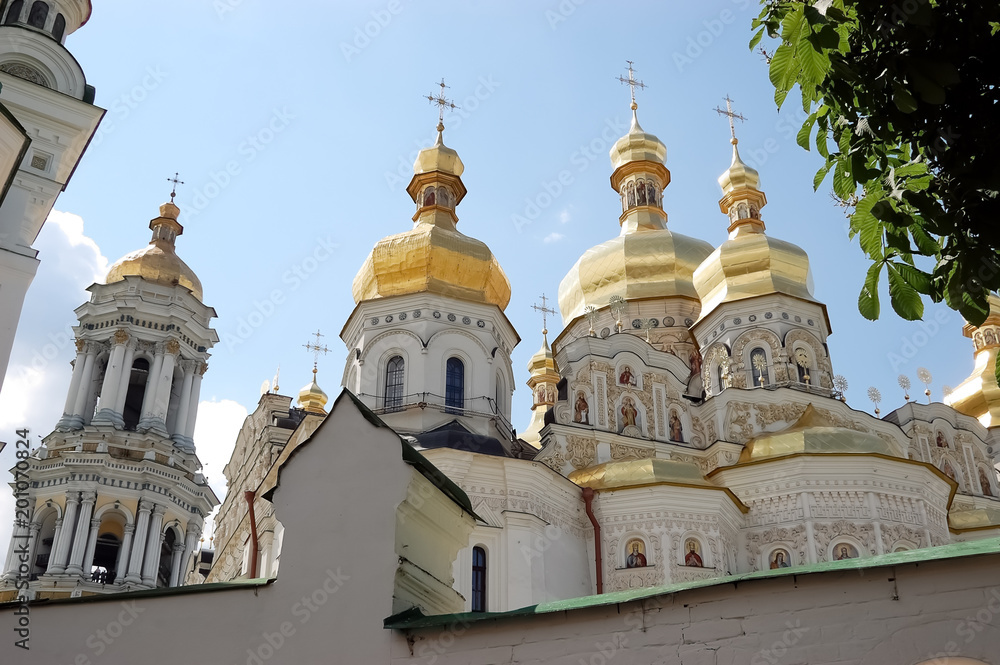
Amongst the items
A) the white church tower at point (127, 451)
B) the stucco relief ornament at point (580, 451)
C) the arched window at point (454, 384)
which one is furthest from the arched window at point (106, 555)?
the stucco relief ornament at point (580, 451)

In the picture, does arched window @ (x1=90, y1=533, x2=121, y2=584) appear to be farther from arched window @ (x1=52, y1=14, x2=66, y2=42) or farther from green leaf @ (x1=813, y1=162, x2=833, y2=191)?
green leaf @ (x1=813, y1=162, x2=833, y2=191)

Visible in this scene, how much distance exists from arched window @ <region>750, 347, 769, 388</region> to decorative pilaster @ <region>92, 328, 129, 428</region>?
57.5ft

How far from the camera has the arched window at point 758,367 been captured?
82.6ft

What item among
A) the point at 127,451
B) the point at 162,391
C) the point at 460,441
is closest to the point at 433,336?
the point at 460,441

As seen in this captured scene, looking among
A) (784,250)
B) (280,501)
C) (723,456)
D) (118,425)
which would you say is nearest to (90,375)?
(118,425)

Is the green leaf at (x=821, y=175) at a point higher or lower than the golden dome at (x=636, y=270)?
lower

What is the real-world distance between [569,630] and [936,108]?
2.79 m

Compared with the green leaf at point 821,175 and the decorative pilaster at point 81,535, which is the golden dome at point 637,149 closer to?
the decorative pilaster at point 81,535

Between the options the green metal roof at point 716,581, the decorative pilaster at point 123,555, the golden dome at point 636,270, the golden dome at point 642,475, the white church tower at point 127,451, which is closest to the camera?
the green metal roof at point 716,581

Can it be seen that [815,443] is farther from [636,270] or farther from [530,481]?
[636,270]

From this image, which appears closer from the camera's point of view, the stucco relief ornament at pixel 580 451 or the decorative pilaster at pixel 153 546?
the stucco relief ornament at pixel 580 451

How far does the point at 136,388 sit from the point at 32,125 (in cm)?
1446

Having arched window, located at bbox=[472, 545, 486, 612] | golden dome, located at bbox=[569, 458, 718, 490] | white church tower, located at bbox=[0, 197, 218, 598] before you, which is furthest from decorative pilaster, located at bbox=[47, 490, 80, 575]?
golden dome, located at bbox=[569, 458, 718, 490]

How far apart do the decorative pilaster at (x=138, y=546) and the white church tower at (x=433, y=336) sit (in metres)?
6.94
